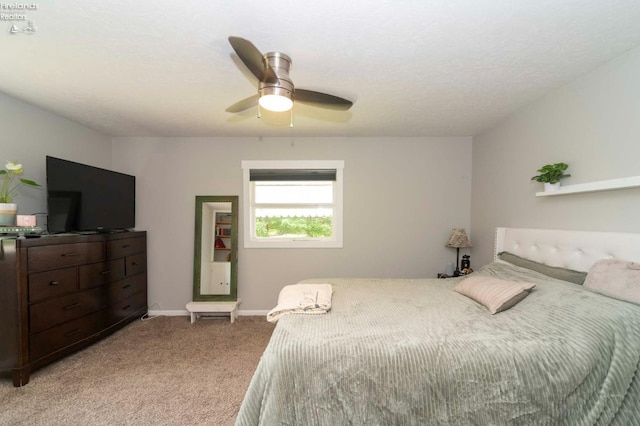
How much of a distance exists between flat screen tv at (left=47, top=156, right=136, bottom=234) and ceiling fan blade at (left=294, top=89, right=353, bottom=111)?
8.07 feet

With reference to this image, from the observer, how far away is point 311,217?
3824 millimetres

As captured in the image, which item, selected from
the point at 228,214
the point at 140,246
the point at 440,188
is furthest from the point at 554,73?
the point at 140,246

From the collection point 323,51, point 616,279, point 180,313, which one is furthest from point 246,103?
point 180,313

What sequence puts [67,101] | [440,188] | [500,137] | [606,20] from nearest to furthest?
[606,20] → [67,101] → [500,137] → [440,188]

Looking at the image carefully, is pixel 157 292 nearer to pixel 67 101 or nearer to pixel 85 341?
pixel 85 341

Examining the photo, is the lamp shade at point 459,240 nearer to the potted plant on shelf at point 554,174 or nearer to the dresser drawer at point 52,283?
the potted plant on shelf at point 554,174

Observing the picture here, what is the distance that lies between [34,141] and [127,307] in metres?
2.00

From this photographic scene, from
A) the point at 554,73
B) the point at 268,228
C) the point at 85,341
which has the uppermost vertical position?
the point at 554,73

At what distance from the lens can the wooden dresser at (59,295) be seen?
2125mm

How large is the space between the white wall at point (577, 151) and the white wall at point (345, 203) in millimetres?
723

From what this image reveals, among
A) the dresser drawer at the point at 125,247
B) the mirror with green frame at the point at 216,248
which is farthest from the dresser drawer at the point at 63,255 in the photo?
the mirror with green frame at the point at 216,248

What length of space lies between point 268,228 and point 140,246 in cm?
165

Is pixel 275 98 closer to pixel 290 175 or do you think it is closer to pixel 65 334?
pixel 290 175

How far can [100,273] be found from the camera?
2875 millimetres
